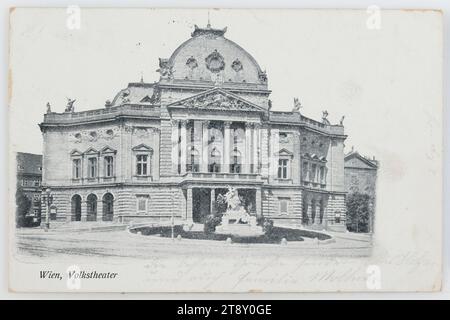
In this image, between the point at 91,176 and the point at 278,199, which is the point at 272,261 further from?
the point at 91,176

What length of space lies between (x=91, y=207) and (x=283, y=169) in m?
2.21

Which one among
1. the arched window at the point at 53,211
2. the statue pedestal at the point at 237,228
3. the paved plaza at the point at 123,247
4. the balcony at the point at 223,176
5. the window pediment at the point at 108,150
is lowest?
the paved plaza at the point at 123,247

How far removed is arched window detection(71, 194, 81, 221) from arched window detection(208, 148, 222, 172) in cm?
152

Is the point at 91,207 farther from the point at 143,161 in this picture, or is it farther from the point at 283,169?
the point at 283,169

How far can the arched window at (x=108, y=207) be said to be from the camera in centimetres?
1050

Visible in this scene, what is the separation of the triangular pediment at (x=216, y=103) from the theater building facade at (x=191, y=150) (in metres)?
0.01

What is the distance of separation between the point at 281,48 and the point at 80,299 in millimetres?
3484

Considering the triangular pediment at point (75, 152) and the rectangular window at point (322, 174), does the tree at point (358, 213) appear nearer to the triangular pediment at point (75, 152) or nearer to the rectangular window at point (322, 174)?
the rectangular window at point (322, 174)

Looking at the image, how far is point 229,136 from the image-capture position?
10.6 metres

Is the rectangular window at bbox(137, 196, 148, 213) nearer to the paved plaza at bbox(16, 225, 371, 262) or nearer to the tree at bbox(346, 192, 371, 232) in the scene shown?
the paved plaza at bbox(16, 225, 371, 262)

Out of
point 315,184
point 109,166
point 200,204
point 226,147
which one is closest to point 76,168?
point 109,166

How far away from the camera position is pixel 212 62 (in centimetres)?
1051

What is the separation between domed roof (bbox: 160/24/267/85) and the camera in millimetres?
10312

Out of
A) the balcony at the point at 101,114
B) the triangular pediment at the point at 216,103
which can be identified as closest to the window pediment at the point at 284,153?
the triangular pediment at the point at 216,103
